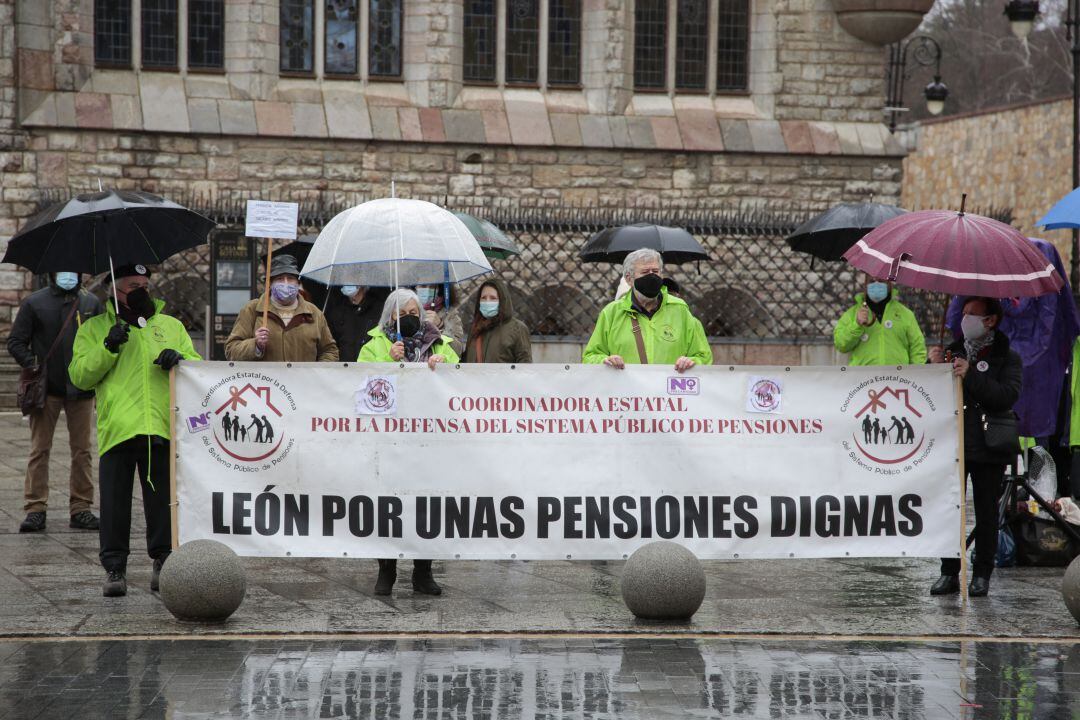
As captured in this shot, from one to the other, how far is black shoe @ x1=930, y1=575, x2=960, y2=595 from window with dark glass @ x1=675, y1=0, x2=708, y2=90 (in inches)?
607

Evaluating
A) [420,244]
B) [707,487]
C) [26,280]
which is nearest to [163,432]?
[420,244]

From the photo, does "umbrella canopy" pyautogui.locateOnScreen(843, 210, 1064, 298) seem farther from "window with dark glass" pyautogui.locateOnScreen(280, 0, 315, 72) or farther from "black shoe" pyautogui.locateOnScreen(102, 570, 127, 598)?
"window with dark glass" pyautogui.locateOnScreen(280, 0, 315, 72)

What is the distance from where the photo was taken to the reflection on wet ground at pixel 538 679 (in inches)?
258

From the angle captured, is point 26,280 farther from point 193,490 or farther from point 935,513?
point 935,513

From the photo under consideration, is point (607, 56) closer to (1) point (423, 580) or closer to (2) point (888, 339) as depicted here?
(2) point (888, 339)

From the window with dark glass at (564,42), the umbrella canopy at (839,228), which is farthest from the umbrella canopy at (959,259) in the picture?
the window with dark glass at (564,42)

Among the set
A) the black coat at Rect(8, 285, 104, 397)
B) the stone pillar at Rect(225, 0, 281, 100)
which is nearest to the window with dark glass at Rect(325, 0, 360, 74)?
the stone pillar at Rect(225, 0, 281, 100)

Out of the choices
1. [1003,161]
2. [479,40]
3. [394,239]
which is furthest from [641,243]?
[1003,161]

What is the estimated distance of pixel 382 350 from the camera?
927 cm

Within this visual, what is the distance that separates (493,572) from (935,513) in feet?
9.27

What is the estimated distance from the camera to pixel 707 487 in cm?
893

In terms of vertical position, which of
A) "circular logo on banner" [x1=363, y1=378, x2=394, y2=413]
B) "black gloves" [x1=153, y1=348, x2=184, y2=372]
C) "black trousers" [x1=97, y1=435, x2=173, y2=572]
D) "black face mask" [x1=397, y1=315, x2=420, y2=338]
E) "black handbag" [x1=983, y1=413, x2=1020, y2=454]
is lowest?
"black trousers" [x1=97, y1=435, x2=173, y2=572]

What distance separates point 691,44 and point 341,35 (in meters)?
5.26

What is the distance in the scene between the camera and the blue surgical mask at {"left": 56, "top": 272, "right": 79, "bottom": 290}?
1168cm
